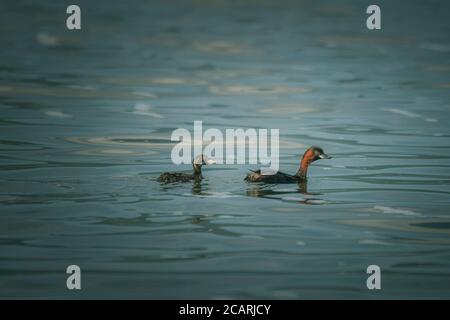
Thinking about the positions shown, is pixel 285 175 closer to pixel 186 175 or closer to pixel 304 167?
pixel 304 167

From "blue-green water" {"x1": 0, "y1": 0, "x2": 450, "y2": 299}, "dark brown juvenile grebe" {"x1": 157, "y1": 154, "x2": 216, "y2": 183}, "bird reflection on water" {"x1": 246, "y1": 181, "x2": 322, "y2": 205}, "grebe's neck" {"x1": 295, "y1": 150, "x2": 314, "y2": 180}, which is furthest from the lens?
"grebe's neck" {"x1": 295, "y1": 150, "x2": 314, "y2": 180}

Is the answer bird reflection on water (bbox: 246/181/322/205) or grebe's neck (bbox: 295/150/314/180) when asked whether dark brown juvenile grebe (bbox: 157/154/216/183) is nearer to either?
bird reflection on water (bbox: 246/181/322/205)

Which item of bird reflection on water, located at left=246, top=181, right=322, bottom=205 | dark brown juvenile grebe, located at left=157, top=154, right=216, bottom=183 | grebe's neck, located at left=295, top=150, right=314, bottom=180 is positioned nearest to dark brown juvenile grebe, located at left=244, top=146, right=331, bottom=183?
grebe's neck, located at left=295, top=150, right=314, bottom=180

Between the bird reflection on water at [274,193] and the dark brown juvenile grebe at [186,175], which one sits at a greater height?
the dark brown juvenile grebe at [186,175]

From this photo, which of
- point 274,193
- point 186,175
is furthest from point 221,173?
point 274,193

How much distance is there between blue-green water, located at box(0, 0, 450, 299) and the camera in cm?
1207

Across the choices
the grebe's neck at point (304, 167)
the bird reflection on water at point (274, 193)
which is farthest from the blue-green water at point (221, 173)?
the grebe's neck at point (304, 167)

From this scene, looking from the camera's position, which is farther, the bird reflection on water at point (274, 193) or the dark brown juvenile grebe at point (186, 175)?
the dark brown juvenile grebe at point (186, 175)

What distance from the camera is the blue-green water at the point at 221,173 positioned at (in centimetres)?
1207

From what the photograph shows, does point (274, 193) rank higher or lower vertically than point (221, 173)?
lower

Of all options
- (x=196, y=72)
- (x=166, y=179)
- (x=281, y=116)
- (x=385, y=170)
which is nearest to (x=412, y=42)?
(x=196, y=72)

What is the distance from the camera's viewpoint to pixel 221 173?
59.4 feet

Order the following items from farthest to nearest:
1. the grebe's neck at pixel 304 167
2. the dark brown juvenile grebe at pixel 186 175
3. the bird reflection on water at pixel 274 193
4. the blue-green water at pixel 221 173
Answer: the grebe's neck at pixel 304 167, the dark brown juvenile grebe at pixel 186 175, the bird reflection on water at pixel 274 193, the blue-green water at pixel 221 173

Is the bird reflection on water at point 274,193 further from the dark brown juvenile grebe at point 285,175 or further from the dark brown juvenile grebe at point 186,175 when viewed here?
the dark brown juvenile grebe at point 186,175
